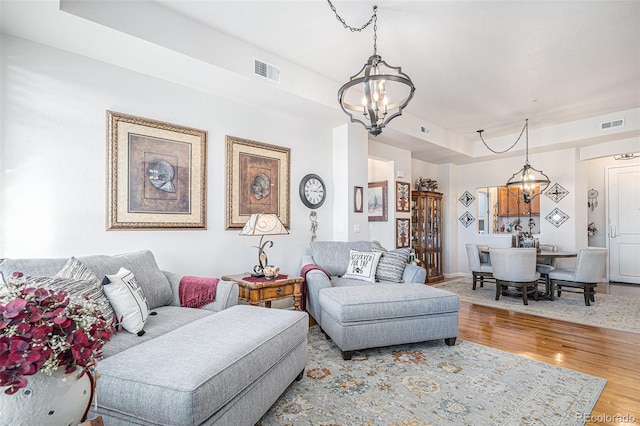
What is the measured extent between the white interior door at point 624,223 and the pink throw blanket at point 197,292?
26.2 ft

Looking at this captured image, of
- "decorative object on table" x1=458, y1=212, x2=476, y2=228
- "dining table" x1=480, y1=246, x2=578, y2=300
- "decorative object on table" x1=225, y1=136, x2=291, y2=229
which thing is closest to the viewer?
"decorative object on table" x1=225, y1=136, x2=291, y2=229

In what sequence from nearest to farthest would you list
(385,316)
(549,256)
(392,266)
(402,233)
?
(385,316) < (392,266) < (549,256) < (402,233)

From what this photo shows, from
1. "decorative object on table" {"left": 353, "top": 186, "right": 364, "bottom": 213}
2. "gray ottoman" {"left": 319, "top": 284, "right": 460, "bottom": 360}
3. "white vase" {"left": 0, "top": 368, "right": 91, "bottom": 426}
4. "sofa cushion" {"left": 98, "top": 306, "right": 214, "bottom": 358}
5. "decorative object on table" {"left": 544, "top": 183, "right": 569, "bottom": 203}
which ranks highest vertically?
"decorative object on table" {"left": 544, "top": 183, "right": 569, "bottom": 203}

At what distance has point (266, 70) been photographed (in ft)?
10.6

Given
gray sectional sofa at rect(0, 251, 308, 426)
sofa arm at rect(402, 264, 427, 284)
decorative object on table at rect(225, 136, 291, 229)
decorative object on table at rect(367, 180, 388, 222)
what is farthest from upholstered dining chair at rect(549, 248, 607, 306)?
gray sectional sofa at rect(0, 251, 308, 426)

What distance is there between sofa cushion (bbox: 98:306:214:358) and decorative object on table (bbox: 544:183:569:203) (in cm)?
666

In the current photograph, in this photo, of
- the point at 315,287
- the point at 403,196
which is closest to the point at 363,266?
the point at 315,287

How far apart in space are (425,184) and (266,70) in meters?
4.63

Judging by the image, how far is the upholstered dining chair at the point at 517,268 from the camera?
452cm

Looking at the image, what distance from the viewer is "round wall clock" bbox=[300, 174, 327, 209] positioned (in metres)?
4.27

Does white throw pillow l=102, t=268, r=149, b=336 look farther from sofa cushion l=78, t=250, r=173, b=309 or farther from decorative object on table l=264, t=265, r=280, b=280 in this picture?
decorative object on table l=264, t=265, r=280, b=280

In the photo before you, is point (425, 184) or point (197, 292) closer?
point (197, 292)

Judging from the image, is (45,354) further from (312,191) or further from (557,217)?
(557,217)

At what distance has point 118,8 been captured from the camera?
7.77ft
